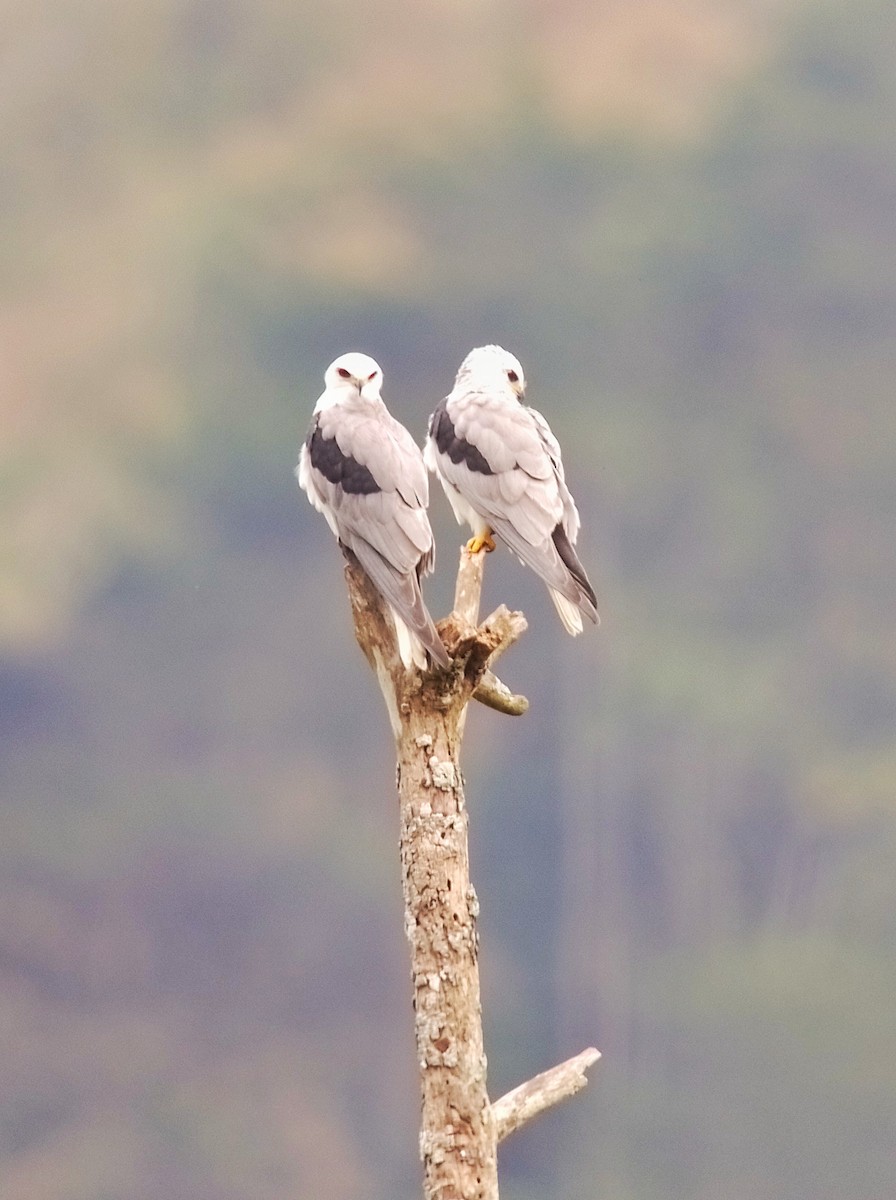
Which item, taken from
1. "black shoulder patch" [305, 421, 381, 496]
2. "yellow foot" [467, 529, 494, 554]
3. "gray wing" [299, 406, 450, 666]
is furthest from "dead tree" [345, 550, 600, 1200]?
"yellow foot" [467, 529, 494, 554]

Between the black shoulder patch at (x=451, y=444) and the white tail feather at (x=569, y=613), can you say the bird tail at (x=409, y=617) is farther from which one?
the black shoulder patch at (x=451, y=444)

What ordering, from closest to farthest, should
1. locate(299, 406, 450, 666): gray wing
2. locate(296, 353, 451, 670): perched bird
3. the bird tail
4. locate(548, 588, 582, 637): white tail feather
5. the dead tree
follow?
1. the dead tree
2. the bird tail
3. locate(296, 353, 451, 670): perched bird
4. locate(299, 406, 450, 666): gray wing
5. locate(548, 588, 582, 637): white tail feather

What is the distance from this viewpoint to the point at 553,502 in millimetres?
4320

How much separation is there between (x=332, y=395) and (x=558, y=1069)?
2.17 metres

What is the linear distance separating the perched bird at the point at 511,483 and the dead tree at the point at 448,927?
0.64 metres

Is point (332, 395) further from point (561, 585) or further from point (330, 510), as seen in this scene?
point (561, 585)

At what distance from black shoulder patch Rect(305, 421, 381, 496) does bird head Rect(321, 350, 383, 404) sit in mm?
150

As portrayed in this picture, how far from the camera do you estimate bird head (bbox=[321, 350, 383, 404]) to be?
14.2 ft

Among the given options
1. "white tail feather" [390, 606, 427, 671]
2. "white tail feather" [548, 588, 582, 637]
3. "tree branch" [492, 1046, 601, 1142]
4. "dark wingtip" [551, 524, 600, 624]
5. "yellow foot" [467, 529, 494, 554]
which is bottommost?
"tree branch" [492, 1046, 601, 1142]

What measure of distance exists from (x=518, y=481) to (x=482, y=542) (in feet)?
0.82

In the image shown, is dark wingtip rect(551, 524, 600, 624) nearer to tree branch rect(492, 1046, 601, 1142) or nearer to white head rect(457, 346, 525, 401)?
white head rect(457, 346, 525, 401)

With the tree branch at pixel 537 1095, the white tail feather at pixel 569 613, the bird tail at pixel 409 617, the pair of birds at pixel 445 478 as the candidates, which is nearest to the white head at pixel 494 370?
the pair of birds at pixel 445 478

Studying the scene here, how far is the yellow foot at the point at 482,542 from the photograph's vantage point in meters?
4.36

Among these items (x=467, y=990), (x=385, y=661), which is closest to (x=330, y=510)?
(x=385, y=661)
